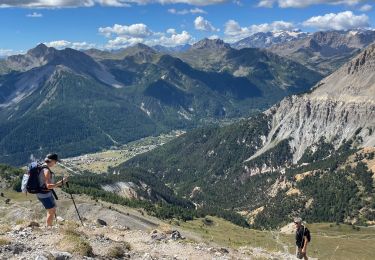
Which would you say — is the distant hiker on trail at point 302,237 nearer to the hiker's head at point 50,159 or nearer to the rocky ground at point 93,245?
the rocky ground at point 93,245


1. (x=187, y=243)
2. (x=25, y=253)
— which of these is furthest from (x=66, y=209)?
(x=25, y=253)

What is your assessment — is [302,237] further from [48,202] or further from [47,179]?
[47,179]

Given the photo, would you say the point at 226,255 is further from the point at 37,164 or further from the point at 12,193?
the point at 12,193

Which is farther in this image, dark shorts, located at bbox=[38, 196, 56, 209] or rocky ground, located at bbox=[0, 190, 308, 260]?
dark shorts, located at bbox=[38, 196, 56, 209]

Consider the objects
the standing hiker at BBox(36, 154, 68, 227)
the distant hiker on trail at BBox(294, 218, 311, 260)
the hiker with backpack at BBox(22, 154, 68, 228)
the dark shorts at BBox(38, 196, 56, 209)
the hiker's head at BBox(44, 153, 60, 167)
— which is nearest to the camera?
the hiker with backpack at BBox(22, 154, 68, 228)

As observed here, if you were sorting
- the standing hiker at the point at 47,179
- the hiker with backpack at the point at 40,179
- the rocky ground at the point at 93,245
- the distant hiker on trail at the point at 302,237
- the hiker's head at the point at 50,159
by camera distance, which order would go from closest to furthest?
the rocky ground at the point at 93,245
the hiker with backpack at the point at 40,179
the standing hiker at the point at 47,179
the hiker's head at the point at 50,159
the distant hiker on trail at the point at 302,237

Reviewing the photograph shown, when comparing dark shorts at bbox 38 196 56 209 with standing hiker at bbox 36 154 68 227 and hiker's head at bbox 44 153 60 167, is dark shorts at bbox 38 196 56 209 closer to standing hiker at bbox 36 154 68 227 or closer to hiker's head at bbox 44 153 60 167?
standing hiker at bbox 36 154 68 227

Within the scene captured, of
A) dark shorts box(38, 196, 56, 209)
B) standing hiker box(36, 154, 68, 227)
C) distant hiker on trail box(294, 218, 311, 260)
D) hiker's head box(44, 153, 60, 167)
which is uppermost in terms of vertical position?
hiker's head box(44, 153, 60, 167)

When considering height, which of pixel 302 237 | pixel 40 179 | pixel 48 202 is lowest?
pixel 302 237

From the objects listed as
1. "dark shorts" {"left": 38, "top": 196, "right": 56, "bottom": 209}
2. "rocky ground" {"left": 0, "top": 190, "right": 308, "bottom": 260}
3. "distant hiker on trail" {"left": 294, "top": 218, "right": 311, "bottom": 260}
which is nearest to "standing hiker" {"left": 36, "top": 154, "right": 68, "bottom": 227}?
"dark shorts" {"left": 38, "top": 196, "right": 56, "bottom": 209}

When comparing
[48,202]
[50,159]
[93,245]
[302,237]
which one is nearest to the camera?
Answer: [50,159]

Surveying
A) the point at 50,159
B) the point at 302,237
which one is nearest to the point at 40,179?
the point at 50,159

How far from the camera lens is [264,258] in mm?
41688

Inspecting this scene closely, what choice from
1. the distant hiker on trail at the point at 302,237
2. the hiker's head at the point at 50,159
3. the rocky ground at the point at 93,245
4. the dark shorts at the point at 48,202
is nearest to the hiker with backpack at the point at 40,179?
the hiker's head at the point at 50,159
